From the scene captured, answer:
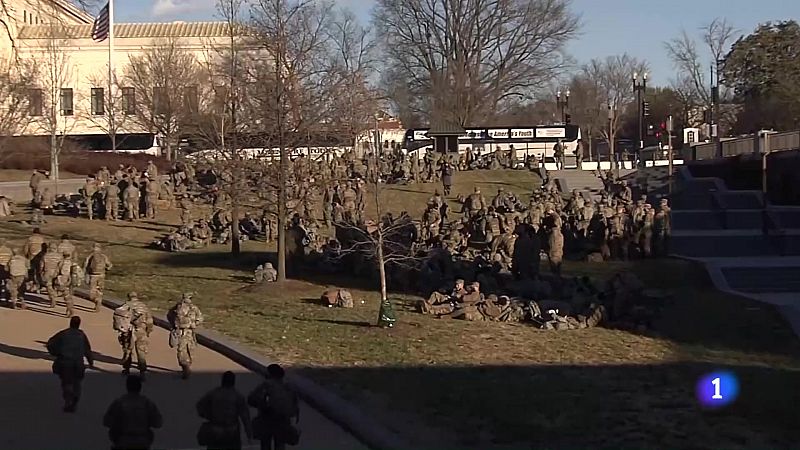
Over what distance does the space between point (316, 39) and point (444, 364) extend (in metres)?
11.6

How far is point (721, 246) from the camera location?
35281mm

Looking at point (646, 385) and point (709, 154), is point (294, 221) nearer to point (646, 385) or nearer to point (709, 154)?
point (646, 385)

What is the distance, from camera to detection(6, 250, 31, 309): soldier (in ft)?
71.6

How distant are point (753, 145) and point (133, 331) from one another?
36690mm

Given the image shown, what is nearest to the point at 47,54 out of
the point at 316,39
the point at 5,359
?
the point at 316,39

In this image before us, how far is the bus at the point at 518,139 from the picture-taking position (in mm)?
67581

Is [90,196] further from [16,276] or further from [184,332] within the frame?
[184,332]

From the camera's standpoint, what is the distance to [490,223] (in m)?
33.7

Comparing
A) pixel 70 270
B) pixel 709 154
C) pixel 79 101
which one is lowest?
pixel 70 270

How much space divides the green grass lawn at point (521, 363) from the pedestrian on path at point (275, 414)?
174 cm

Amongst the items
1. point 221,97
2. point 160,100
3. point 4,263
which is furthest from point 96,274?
point 160,100

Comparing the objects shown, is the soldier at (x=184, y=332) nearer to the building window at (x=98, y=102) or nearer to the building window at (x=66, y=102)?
the building window at (x=66, y=102)

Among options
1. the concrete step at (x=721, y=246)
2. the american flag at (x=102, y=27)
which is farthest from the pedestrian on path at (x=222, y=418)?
the american flag at (x=102, y=27)

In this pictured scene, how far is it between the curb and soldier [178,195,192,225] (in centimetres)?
1839
